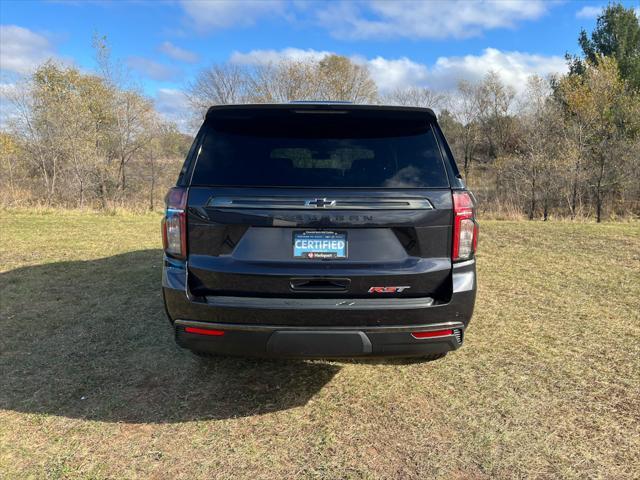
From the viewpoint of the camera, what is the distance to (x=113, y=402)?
301cm

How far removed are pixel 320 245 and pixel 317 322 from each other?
0.43 meters

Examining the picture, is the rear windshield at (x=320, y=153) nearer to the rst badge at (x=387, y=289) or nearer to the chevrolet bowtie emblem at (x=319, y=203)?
the chevrolet bowtie emblem at (x=319, y=203)

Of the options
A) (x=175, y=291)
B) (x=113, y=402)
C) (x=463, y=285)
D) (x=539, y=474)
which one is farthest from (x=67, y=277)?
(x=539, y=474)

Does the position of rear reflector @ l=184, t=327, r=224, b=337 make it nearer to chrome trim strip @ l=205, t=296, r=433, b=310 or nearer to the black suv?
the black suv

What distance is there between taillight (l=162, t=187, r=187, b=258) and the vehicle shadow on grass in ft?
3.75

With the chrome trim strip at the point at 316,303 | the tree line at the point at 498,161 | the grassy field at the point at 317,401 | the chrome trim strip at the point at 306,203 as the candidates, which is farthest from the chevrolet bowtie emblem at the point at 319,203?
the tree line at the point at 498,161

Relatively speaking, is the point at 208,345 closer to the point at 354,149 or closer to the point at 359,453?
the point at 359,453

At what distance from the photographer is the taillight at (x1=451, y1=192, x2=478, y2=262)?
2.52m

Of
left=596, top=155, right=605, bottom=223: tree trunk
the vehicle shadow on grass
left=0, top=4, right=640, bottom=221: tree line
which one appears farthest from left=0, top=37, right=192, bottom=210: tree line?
left=596, top=155, right=605, bottom=223: tree trunk

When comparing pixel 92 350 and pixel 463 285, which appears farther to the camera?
pixel 92 350

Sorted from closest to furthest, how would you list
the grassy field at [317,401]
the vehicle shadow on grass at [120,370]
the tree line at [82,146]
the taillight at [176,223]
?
the grassy field at [317,401] → the taillight at [176,223] → the vehicle shadow on grass at [120,370] → the tree line at [82,146]

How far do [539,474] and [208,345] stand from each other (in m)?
1.93

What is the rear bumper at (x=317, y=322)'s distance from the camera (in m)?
2.43

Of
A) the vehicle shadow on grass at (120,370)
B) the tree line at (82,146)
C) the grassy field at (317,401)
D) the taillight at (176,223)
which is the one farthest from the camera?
the tree line at (82,146)
